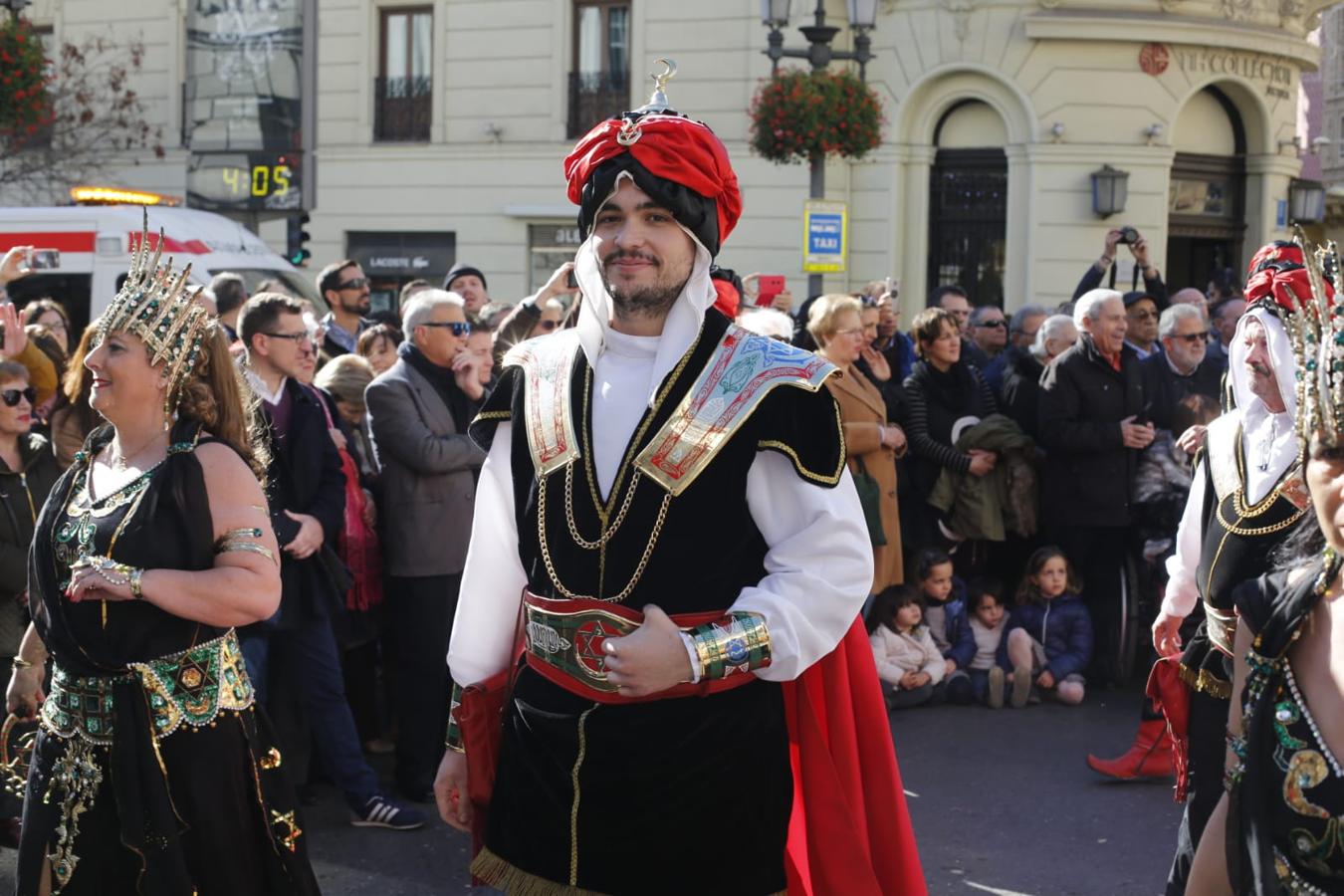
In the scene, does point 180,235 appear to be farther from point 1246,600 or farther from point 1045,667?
point 1246,600

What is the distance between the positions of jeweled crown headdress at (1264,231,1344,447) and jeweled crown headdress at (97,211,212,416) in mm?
2533

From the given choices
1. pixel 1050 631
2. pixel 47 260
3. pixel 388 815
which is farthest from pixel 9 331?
pixel 47 260

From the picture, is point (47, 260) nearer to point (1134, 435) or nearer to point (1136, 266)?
point (1136, 266)

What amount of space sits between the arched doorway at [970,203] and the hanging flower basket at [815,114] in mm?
4598

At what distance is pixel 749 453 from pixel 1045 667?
5451mm

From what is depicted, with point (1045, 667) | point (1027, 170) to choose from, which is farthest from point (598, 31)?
point (1045, 667)

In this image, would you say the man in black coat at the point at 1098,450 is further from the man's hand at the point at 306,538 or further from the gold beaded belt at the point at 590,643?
the gold beaded belt at the point at 590,643

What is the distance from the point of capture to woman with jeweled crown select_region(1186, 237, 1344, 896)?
2.79 metres

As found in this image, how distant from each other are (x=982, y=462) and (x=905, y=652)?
3.86 ft

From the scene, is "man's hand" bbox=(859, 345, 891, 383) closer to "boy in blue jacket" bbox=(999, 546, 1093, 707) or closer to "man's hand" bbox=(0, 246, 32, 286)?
"boy in blue jacket" bbox=(999, 546, 1093, 707)

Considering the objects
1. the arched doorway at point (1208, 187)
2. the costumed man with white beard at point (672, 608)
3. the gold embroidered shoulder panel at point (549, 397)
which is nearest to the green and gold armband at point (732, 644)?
the costumed man with white beard at point (672, 608)

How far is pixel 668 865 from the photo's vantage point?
3.22 metres

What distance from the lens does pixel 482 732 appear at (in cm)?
347

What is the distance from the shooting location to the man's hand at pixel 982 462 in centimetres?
865
